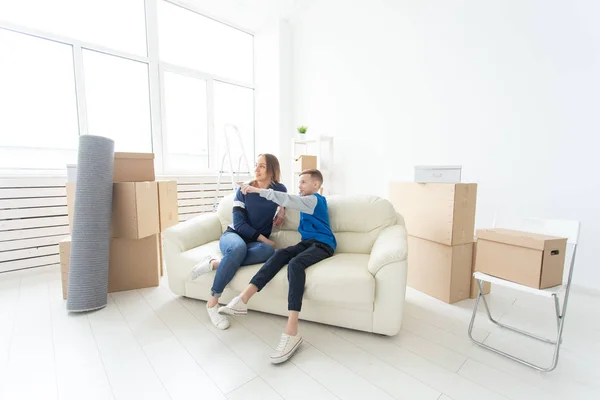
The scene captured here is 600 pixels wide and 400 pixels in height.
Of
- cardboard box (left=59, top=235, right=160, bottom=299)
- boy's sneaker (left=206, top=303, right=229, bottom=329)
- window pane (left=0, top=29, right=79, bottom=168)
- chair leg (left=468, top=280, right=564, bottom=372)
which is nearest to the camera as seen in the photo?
chair leg (left=468, top=280, right=564, bottom=372)

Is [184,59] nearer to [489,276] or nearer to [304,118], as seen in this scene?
[304,118]

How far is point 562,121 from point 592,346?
63.6 inches

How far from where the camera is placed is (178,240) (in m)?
2.09

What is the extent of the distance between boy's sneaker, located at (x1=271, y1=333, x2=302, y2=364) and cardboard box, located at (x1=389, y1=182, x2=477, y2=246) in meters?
1.32

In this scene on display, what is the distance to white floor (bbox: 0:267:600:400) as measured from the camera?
1248 mm

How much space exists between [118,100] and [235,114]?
5.55 ft

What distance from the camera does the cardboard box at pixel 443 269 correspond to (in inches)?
81.4

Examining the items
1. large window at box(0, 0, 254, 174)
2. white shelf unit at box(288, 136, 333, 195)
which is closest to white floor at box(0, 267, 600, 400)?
large window at box(0, 0, 254, 174)

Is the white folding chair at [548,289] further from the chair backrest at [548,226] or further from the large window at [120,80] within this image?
the large window at [120,80]

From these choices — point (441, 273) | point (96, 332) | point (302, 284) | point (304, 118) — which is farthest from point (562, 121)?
point (96, 332)

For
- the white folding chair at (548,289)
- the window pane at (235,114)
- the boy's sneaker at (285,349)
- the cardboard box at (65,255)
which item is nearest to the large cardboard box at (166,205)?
the cardboard box at (65,255)

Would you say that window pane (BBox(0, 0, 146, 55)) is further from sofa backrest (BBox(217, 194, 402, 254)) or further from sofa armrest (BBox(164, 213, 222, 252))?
sofa backrest (BBox(217, 194, 402, 254))

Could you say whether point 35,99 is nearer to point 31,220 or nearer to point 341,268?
point 31,220

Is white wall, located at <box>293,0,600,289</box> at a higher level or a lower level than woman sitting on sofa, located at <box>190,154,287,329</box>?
higher
